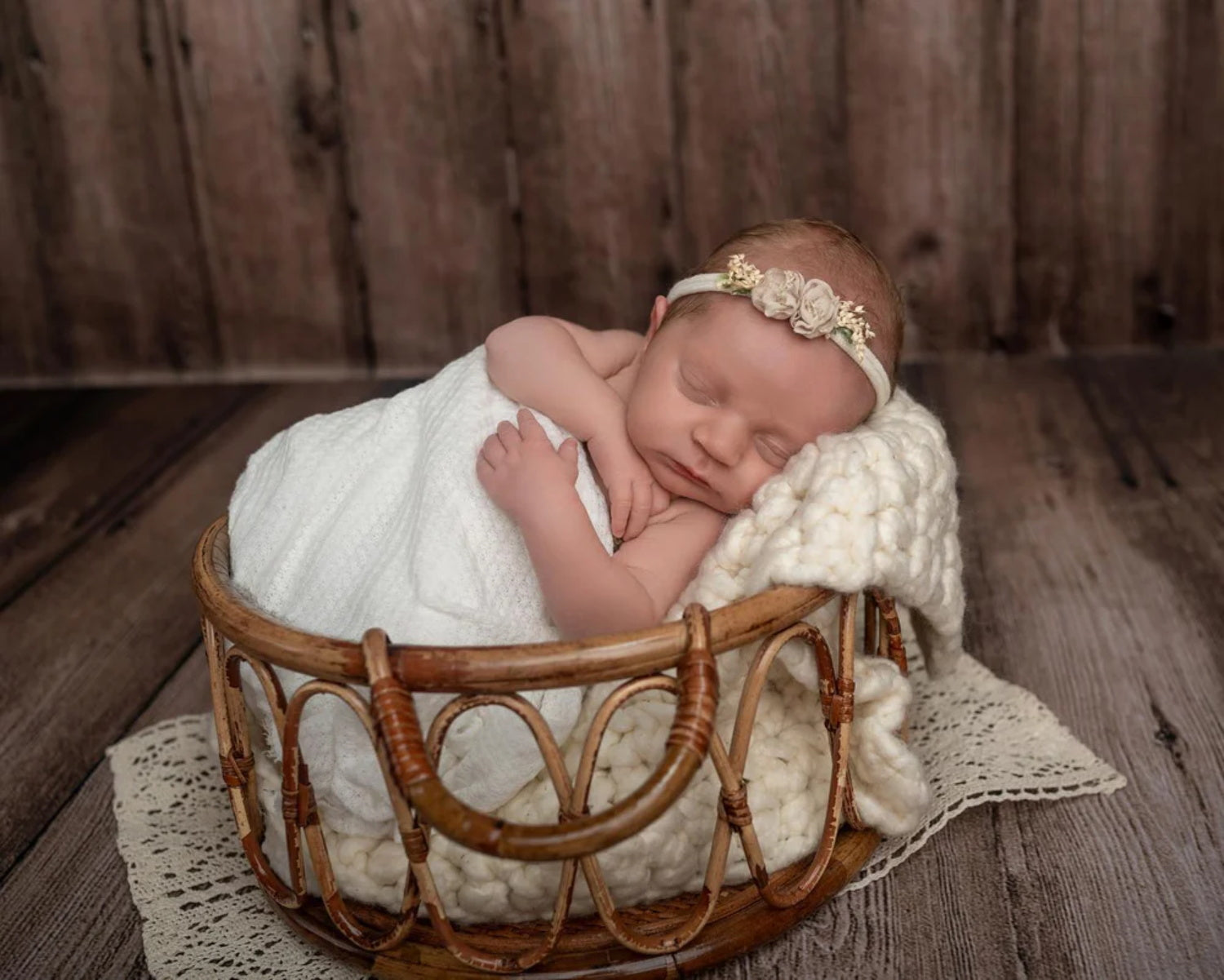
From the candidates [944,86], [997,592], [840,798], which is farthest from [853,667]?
[944,86]

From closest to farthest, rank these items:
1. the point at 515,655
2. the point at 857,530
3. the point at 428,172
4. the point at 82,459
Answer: the point at 515,655 < the point at 857,530 < the point at 82,459 < the point at 428,172

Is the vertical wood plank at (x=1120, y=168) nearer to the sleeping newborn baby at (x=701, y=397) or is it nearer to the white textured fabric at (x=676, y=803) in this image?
the sleeping newborn baby at (x=701, y=397)

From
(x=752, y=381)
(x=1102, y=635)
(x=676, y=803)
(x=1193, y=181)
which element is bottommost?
(x=1102, y=635)

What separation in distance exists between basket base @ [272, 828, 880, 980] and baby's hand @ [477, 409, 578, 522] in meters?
0.28

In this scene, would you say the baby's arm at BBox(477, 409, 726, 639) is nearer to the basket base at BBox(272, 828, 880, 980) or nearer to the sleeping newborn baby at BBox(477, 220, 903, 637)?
the sleeping newborn baby at BBox(477, 220, 903, 637)

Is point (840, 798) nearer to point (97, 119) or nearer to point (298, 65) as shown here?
point (298, 65)

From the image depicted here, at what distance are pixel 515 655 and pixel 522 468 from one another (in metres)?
0.22

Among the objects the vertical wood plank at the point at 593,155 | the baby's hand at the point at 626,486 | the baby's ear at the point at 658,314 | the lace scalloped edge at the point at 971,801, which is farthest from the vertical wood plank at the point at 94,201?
the lace scalloped edge at the point at 971,801

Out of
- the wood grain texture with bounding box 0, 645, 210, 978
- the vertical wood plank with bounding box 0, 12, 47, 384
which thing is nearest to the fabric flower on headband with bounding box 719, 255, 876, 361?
the wood grain texture with bounding box 0, 645, 210, 978

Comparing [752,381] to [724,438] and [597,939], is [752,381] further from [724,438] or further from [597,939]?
[597,939]

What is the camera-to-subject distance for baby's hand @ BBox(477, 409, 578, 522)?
3.06 feet

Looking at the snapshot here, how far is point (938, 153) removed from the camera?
1.94m

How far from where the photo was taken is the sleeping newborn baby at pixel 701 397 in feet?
3.16

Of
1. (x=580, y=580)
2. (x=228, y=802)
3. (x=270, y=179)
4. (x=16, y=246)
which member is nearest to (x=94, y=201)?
(x=16, y=246)
